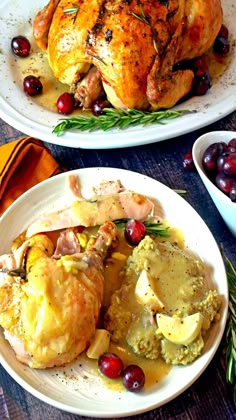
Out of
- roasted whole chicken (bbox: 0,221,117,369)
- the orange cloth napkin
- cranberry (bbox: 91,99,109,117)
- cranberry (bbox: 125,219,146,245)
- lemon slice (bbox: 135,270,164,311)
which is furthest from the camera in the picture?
cranberry (bbox: 91,99,109,117)

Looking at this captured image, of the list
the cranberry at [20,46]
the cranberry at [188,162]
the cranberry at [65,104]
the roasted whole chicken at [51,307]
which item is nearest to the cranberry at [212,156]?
the cranberry at [188,162]

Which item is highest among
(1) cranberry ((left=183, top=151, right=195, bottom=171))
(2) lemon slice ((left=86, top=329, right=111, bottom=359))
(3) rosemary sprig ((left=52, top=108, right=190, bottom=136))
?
(3) rosemary sprig ((left=52, top=108, right=190, bottom=136))

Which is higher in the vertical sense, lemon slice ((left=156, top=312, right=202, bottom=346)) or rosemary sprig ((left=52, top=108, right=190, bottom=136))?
rosemary sprig ((left=52, top=108, right=190, bottom=136))

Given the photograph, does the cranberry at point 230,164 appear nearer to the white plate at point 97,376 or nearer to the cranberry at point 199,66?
the white plate at point 97,376

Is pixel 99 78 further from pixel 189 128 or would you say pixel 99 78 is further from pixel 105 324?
pixel 105 324

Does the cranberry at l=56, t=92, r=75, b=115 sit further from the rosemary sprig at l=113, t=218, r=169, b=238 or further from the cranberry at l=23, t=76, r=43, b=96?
the rosemary sprig at l=113, t=218, r=169, b=238

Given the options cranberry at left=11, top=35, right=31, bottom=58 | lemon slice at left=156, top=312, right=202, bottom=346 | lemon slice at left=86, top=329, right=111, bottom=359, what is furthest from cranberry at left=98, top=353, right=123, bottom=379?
cranberry at left=11, top=35, right=31, bottom=58

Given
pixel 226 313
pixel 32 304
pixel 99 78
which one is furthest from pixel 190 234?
pixel 99 78
